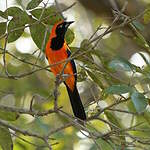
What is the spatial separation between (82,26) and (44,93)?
2165 millimetres

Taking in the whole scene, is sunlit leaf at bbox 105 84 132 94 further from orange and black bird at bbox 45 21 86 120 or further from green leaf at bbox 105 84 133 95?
orange and black bird at bbox 45 21 86 120

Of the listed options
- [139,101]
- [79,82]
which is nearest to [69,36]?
[79,82]

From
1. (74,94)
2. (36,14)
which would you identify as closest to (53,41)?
(74,94)

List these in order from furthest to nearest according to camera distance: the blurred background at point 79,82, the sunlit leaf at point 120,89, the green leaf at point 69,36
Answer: the blurred background at point 79,82, the green leaf at point 69,36, the sunlit leaf at point 120,89

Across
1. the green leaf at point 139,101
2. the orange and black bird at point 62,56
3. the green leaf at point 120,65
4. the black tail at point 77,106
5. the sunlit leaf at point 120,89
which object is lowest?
the black tail at point 77,106

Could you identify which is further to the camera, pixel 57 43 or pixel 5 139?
pixel 57 43

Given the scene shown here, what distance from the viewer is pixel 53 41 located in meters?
3.77

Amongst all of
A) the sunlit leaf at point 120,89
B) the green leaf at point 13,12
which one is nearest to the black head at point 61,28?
the green leaf at point 13,12

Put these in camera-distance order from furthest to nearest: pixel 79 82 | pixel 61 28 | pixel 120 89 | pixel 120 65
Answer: pixel 79 82 → pixel 61 28 → pixel 120 65 → pixel 120 89

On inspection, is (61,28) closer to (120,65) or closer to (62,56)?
(62,56)

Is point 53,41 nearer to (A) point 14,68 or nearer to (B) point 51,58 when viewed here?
(B) point 51,58

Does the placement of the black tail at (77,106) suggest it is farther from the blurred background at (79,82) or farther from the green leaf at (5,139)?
the green leaf at (5,139)

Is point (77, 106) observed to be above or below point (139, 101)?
below

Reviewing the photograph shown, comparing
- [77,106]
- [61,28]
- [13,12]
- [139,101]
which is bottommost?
[77,106]
